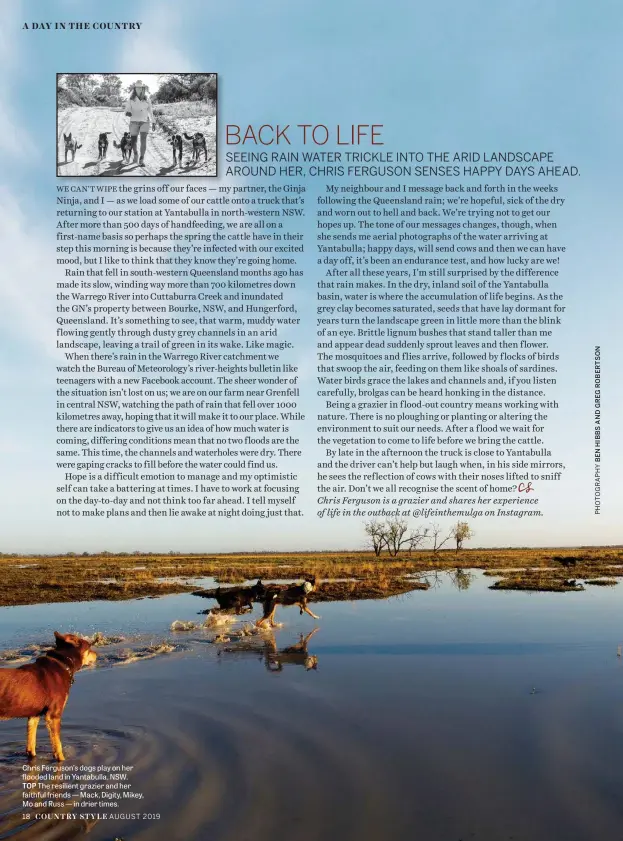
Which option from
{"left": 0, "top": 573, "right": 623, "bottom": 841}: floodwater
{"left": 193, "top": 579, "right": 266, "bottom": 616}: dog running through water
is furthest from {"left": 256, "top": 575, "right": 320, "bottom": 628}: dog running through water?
{"left": 0, "top": 573, "right": 623, "bottom": 841}: floodwater

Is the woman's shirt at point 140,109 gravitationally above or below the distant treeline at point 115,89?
below

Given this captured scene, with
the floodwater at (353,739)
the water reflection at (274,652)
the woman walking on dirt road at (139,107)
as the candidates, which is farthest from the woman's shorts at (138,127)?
the water reflection at (274,652)

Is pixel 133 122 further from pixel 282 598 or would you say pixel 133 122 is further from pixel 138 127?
pixel 282 598

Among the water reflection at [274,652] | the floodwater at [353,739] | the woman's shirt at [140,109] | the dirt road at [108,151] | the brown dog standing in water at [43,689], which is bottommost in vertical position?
the water reflection at [274,652]

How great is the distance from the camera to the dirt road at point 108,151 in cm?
1756

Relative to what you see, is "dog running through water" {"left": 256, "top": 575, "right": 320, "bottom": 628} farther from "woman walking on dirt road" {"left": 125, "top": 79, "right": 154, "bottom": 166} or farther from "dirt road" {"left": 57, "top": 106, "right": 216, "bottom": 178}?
"woman walking on dirt road" {"left": 125, "top": 79, "right": 154, "bottom": 166}

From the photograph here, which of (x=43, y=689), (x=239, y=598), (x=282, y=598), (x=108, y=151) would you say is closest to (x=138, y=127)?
(x=108, y=151)

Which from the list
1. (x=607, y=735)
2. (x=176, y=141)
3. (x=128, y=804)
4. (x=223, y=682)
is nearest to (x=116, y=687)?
Answer: (x=223, y=682)

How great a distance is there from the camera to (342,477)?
20547 mm

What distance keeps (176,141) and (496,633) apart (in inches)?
751

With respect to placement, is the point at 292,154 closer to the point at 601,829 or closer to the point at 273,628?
the point at 273,628

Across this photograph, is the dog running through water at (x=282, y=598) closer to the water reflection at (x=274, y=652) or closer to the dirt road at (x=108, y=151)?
the water reflection at (x=274, y=652)

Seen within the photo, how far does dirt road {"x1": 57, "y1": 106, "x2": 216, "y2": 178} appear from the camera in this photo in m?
17.6

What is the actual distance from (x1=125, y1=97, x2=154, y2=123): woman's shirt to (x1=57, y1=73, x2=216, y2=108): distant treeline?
268 mm
